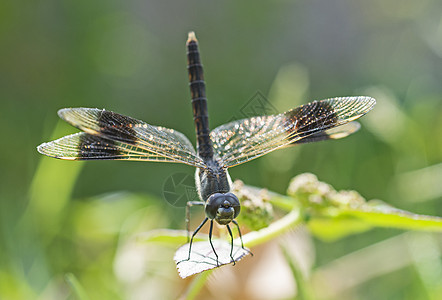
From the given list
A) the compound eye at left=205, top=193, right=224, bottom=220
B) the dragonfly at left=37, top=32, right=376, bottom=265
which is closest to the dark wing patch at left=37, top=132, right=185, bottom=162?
the dragonfly at left=37, top=32, right=376, bottom=265

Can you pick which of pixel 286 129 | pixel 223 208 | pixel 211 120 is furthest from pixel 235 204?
pixel 211 120

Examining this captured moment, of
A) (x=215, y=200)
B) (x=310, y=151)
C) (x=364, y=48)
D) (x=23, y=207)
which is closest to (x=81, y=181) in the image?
(x=23, y=207)

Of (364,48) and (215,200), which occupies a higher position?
(364,48)

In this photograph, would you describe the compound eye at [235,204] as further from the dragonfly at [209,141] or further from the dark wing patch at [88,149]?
the dark wing patch at [88,149]

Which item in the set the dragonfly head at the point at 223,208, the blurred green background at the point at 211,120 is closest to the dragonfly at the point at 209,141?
the dragonfly head at the point at 223,208

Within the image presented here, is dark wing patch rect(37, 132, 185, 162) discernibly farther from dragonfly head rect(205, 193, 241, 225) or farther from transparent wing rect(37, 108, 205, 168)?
dragonfly head rect(205, 193, 241, 225)

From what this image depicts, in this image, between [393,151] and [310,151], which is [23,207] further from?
[393,151]
